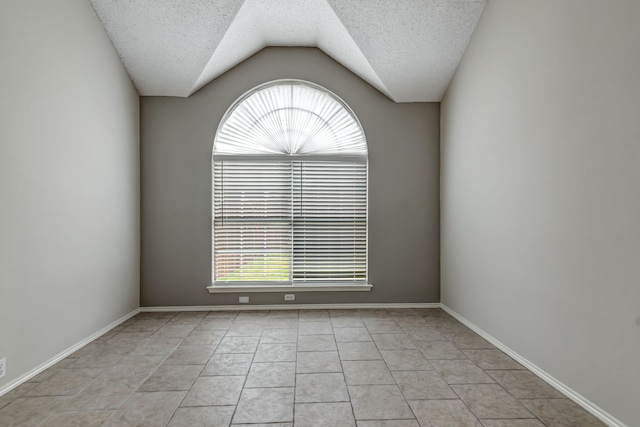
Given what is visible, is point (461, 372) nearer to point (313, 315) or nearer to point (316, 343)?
point (316, 343)

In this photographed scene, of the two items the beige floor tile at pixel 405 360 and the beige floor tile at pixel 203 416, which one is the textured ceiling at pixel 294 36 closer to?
the beige floor tile at pixel 405 360

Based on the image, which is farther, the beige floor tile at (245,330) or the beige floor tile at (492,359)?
the beige floor tile at (245,330)

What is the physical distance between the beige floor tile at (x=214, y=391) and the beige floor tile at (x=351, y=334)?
1.22 meters

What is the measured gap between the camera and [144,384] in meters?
2.77

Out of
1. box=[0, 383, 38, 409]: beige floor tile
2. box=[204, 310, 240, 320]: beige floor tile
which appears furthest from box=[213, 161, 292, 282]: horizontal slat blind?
box=[0, 383, 38, 409]: beige floor tile

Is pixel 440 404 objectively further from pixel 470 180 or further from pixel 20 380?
pixel 20 380

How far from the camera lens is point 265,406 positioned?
243 cm

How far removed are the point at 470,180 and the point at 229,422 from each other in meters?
3.24

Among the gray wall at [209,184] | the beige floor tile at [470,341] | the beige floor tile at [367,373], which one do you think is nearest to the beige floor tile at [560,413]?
the beige floor tile at [367,373]

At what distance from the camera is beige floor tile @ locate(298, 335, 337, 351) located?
3500 millimetres

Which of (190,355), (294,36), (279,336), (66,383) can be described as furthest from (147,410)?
(294,36)

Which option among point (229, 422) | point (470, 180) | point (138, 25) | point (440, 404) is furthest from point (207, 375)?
point (138, 25)

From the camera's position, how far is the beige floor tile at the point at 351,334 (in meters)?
3.76

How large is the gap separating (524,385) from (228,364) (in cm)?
221
